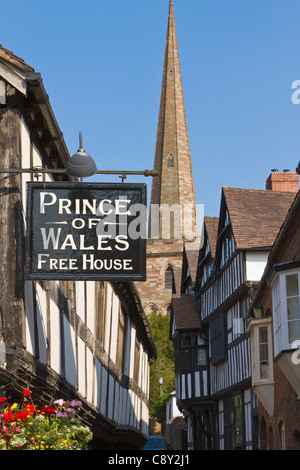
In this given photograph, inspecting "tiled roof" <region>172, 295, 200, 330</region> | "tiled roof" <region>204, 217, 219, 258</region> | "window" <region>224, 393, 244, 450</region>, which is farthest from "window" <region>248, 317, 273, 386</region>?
"tiled roof" <region>172, 295, 200, 330</region>

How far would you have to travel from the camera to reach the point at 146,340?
2902 centimetres

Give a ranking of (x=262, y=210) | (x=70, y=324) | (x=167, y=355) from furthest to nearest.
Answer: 1. (x=167, y=355)
2. (x=262, y=210)
3. (x=70, y=324)

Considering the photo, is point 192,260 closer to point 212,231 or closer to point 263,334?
point 212,231

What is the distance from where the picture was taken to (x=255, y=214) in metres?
26.2

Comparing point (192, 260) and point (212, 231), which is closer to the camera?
point (212, 231)

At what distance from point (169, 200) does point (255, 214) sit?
55.4 metres

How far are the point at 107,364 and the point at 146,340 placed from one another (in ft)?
34.6

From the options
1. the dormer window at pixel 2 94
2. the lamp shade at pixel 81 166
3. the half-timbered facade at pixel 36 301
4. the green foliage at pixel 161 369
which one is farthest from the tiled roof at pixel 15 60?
the green foliage at pixel 161 369

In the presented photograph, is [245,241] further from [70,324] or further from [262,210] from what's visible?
[70,324]

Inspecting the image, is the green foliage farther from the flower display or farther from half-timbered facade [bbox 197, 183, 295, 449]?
the flower display

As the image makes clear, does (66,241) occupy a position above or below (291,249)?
below

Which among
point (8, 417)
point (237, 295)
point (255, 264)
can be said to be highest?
point (255, 264)

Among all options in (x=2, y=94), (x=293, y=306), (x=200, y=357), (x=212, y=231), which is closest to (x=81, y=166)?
(x=2, y=94)

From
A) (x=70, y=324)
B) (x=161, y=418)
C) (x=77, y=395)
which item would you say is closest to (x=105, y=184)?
(x=70, y=324)
